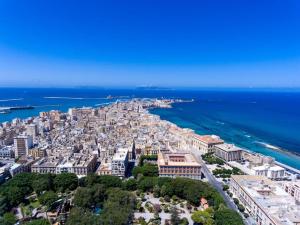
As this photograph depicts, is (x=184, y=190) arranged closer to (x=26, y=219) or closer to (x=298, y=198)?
(x=298, y=198)

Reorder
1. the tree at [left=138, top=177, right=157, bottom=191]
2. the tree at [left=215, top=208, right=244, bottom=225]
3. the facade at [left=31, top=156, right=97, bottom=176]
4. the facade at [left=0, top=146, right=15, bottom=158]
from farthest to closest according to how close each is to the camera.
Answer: the facade at [left=0, top=146, right=15, bottom=158] → the facade at [left=31, top=156, right=97, bottom=176] → the tree at [left=138, top=177, right=157, bottom=191] → the tree at [left=215, top=208, right=244, bottom=225]

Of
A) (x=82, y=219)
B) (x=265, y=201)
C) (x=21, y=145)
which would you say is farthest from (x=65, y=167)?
(x=265, y=201)

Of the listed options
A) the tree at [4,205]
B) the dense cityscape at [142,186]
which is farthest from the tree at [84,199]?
the tree at [4,205]

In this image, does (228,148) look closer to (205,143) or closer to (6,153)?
(205,143)

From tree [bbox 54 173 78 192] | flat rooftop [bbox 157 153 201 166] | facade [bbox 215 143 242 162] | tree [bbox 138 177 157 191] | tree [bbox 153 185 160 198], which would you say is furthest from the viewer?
facade [bbox 215 143 242 162]

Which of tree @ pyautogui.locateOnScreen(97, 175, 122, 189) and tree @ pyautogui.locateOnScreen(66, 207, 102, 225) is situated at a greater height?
tree @ pyautogui.locateOnScreen(66, 207, 102, 225)

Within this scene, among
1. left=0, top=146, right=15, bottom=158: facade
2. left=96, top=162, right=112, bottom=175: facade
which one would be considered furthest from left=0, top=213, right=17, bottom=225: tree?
left=0, top=146, right=15, bottom=158: facade

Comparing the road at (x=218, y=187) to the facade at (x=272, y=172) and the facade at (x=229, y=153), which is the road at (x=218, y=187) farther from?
the facade at (x=272, y=172)

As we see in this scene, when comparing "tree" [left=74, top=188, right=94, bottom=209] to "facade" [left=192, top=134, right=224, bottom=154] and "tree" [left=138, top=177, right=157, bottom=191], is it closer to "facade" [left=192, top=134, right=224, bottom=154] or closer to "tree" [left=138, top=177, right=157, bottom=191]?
"tree" [left=138, top=177, right=157, bottom=191]
